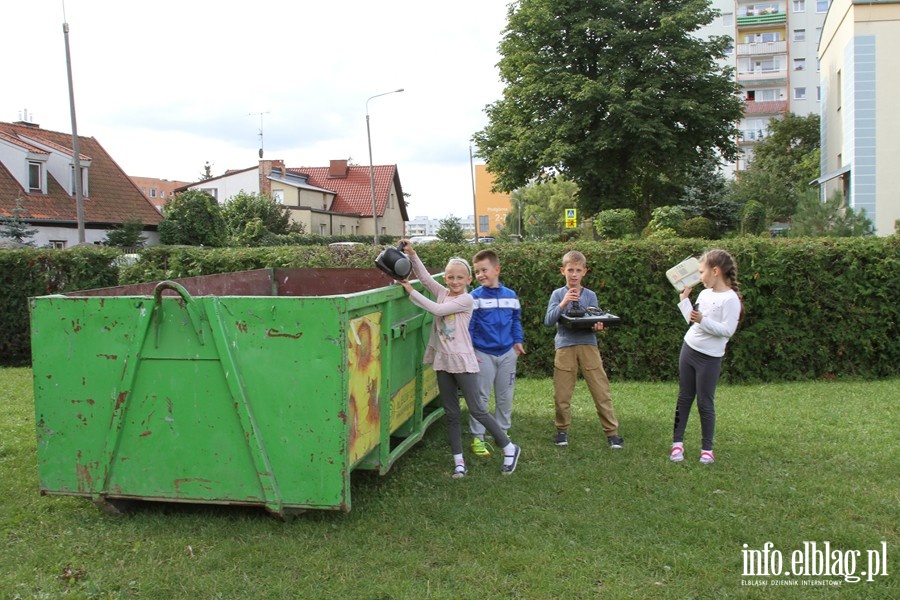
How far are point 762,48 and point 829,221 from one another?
196 ft

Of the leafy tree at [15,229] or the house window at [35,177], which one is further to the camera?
the house window at [35,177]

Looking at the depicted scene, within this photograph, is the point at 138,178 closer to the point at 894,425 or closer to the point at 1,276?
the point at 1,276

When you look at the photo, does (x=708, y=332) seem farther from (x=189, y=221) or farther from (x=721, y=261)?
(x=189, y=221)

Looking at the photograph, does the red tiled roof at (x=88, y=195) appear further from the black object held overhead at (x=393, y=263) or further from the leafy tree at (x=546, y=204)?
the black object held overhead at (x=393, y=263)

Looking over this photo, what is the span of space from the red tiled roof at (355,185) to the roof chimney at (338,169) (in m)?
0.27

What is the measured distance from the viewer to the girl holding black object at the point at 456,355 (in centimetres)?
563

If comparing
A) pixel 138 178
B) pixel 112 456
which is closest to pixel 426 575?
pixel 112 456

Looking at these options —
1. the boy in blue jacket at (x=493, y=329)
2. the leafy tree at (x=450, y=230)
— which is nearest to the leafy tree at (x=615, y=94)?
the leafy tree at (x=450, y=230)

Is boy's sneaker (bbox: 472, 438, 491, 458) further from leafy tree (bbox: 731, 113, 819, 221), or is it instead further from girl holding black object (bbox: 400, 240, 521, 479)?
leafy tree (bbox: 731, 113, 819, 221)

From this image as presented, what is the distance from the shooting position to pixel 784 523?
4.68 meters

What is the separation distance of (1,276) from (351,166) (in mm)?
62211

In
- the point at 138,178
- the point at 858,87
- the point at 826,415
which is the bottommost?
the point at 826,415

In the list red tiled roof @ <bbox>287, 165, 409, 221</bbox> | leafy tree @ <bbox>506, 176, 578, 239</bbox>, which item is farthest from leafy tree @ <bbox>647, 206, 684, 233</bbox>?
red tiled roof @ <bbox>287, 165, 409, 221</bbox>

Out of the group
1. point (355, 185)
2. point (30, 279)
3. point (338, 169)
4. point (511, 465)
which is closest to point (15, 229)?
point (30, 279)
